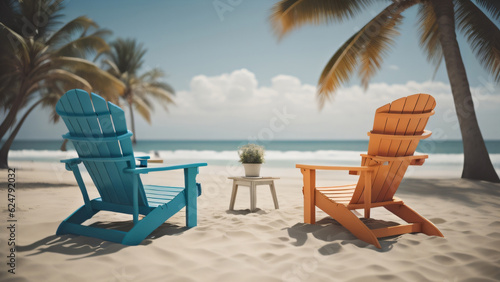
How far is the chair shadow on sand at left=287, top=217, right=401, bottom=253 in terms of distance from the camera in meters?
2.32

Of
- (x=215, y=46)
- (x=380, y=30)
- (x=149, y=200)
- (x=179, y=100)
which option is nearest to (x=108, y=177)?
(x=149, y=200)

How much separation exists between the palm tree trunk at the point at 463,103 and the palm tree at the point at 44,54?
8100 mm

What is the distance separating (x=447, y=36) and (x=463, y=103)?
1.52 meters

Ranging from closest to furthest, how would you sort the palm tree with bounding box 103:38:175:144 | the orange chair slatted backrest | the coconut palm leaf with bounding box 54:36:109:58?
1. the orange chair slatted backrest
2. the coconut palm leaf with bounding box 54:36:109:58
3. the palm tree with bounding box 103:38:175:144

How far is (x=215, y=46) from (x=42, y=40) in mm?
24665

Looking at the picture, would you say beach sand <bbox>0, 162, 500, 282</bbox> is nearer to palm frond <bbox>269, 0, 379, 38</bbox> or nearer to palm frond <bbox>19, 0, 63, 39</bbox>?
palm frond <bbox>269, 0, 379, 38</bbox>

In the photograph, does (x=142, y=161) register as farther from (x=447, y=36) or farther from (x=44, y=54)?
(x=44, y=54)

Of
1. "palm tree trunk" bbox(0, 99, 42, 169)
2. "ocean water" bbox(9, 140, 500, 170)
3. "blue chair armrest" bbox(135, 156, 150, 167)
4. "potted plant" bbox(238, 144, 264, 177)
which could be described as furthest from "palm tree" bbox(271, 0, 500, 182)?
"palm tree trunk" bbox(0, 99, 42, 169)

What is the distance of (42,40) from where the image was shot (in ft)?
27.8

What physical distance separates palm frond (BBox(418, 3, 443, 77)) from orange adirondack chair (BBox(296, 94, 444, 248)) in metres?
6.51

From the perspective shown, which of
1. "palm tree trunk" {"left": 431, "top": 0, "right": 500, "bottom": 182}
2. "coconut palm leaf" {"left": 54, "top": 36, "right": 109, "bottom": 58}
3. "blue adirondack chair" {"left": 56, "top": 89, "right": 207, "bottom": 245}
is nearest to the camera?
"blue adirondack chair" {"left": 56, "top": 89, "right": 207, "bottom": 245}

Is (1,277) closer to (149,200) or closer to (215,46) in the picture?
(149,200)

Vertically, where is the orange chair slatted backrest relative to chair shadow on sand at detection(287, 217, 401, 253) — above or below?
above

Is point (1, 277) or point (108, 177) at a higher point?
point (108, 177)
